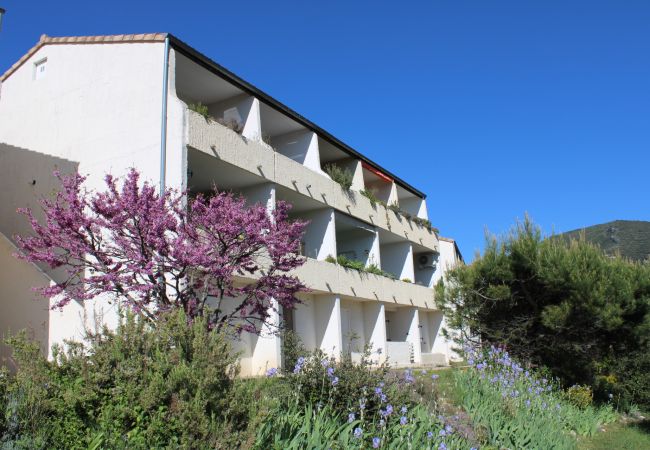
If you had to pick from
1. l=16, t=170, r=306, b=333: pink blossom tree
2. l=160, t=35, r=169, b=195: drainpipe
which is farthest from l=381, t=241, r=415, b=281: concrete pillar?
l=16, t=170, r=306, b=333: pink blossom tree

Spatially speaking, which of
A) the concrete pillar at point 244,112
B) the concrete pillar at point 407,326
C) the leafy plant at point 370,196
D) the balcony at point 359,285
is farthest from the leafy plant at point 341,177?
the concrete pillar at point 407,326

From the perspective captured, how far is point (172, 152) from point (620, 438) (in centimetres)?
1154

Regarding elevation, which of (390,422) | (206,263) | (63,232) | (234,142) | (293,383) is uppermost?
(234,142)

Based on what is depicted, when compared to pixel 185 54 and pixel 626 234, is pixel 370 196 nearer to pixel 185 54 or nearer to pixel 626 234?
pixel 185 54

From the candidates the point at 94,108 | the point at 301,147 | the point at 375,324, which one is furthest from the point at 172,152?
the point at 375,324

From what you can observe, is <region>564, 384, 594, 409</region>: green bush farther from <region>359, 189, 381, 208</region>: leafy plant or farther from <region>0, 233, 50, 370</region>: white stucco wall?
<region>359, 189, 381, 208</region>: leafy plant

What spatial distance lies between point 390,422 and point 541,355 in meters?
9.20

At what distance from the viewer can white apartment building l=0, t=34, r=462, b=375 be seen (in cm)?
1459

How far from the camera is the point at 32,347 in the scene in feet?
16.3

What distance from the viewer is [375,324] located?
23844 mm

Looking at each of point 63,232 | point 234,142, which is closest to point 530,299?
point 234,142

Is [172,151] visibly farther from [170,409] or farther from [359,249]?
[359,249]

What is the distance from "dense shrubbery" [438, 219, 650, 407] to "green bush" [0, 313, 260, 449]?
1076 cm

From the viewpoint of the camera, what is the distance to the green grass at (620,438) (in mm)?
10203
